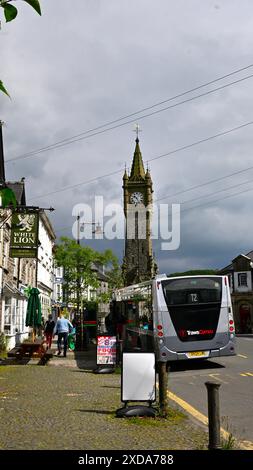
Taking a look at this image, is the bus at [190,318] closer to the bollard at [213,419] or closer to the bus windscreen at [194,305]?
the bus windscreen at [194,305]

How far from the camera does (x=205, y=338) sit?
15.5 metres

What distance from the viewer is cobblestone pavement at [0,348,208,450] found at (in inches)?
247

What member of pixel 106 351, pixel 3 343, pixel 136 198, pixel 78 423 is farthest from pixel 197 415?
pixel 136 198

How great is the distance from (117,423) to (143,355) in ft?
4.03

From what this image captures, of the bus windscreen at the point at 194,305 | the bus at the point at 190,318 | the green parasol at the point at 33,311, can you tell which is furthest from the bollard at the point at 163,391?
the green parasol at the point at 33,311

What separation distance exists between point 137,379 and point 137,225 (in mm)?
101657

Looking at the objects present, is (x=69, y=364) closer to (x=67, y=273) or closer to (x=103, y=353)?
Result: (x=103, y=353)

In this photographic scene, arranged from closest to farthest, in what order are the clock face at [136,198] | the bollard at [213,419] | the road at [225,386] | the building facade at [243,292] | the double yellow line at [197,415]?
the bollard at [213,419], the double yellow line at [197,415], the road at [225,386], the building facade at [243,292], the clock face at [136,198]

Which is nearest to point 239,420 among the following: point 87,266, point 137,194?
point 87,266

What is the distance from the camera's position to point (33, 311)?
21531 millimetres

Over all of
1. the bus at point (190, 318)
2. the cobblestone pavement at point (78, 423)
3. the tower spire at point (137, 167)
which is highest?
the tower spire at point (137, 167)

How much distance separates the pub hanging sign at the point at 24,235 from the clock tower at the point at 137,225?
80400 mm

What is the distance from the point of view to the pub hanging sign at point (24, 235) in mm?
21500
